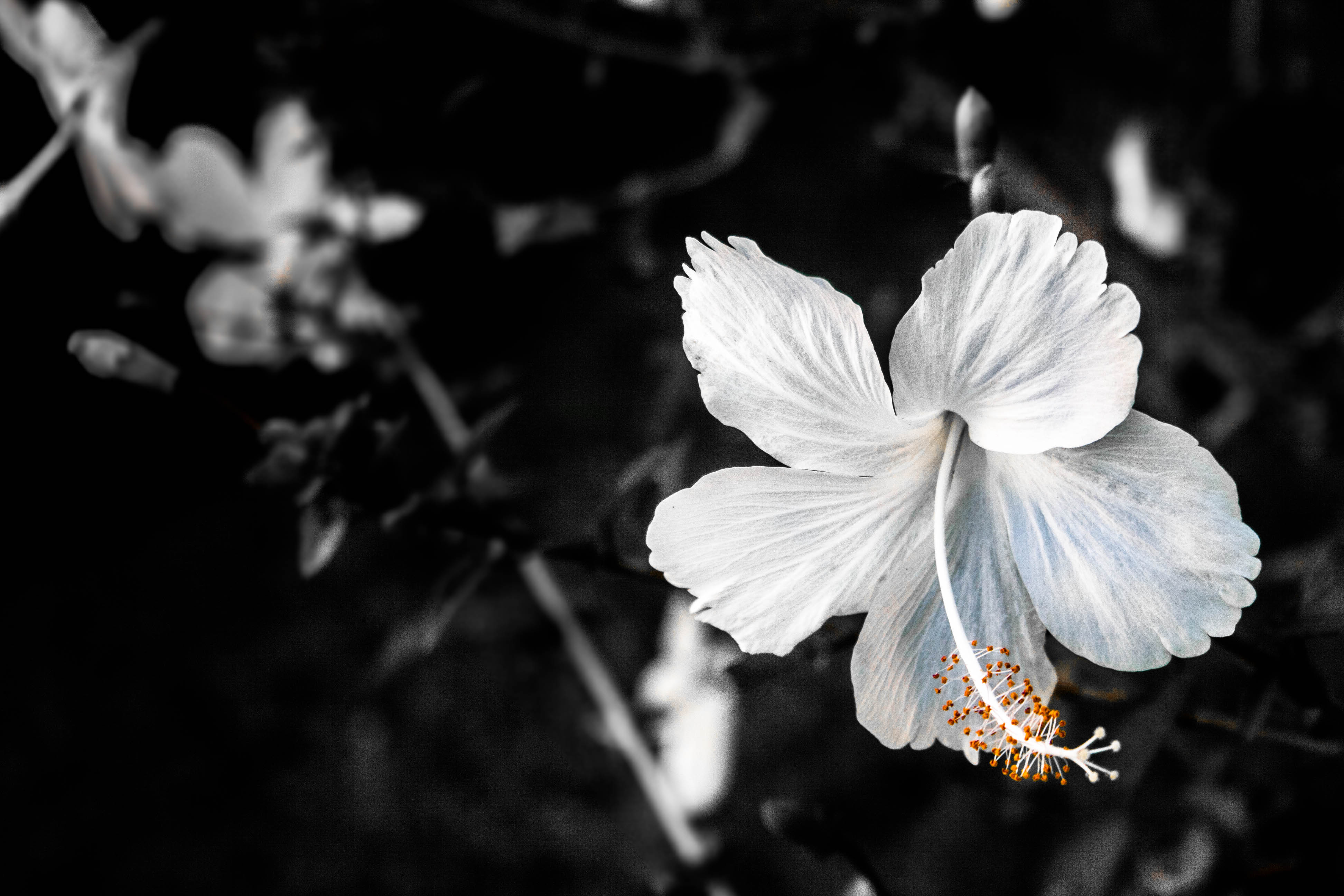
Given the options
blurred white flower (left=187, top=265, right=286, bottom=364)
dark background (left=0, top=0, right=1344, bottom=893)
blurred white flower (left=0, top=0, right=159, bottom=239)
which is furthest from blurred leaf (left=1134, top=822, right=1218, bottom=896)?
blurred white flower (left=0, top=0, right=159, bottom=239)

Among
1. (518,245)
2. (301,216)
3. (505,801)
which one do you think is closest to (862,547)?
(518,245)

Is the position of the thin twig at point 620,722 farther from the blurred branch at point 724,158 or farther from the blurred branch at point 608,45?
the blurred branch at point 608,45

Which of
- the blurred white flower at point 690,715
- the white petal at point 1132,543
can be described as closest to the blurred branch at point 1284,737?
the white petal at point 1132,543

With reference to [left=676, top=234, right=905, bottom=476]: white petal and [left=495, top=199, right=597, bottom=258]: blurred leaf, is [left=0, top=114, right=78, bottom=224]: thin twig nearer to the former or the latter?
[left=495, top=199, right=597, bottom=258]: blurred leaf

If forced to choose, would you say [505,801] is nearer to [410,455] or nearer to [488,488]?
[410,455]

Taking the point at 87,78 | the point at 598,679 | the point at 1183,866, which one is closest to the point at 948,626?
the point at 1183,866

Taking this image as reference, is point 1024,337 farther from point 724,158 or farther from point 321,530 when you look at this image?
point 724,158
